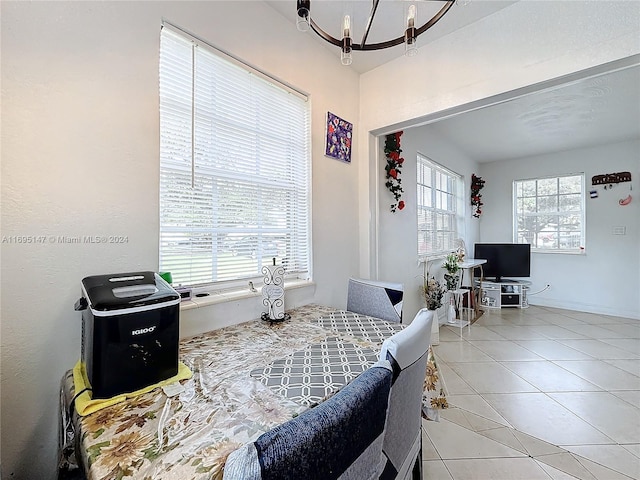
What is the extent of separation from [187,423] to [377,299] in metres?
1.30

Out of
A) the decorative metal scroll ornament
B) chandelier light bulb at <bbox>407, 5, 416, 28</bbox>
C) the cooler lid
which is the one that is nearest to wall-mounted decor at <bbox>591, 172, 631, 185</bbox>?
chandelier light bulb at <bbox>407, 5, 416, 28</bbox>

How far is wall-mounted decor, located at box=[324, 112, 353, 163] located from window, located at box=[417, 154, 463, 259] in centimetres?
144

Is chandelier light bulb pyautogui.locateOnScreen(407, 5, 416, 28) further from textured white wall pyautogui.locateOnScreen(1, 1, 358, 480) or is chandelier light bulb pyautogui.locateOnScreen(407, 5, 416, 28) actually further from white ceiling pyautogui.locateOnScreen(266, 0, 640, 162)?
textured white wall pyautogui.locateOnScreen(1, 1, 358, 480)

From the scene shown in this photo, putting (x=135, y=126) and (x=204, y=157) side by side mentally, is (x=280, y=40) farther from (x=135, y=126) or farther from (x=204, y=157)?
(x=135, y=126)

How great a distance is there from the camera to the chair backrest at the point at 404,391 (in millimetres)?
758

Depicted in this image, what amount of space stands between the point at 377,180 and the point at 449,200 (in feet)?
7.83

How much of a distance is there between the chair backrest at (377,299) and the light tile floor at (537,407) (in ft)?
2.83

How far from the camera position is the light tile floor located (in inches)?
61.4

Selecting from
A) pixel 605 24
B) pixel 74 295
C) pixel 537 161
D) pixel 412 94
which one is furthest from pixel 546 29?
pixel 537 161

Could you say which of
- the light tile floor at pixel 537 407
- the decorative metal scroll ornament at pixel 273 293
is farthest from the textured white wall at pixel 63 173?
the light tile floor at pixel 537 407

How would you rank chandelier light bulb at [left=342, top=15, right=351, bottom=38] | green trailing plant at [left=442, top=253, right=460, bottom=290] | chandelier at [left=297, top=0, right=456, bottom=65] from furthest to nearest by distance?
green trailing plant at [left=442, top=253, right=460, bottom=290]
chandelier light bulb at [left=342, top=15, right=351, bottom=38]
chandelier at [left=297, top=0, right=456, bottom=65]

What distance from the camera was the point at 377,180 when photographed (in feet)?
8.50

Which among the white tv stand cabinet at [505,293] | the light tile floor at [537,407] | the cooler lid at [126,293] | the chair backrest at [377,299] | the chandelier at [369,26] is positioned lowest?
the light tile floor at [537,407]

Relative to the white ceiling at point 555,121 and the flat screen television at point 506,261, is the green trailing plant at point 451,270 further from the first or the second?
the white ceiling at point 555,121
